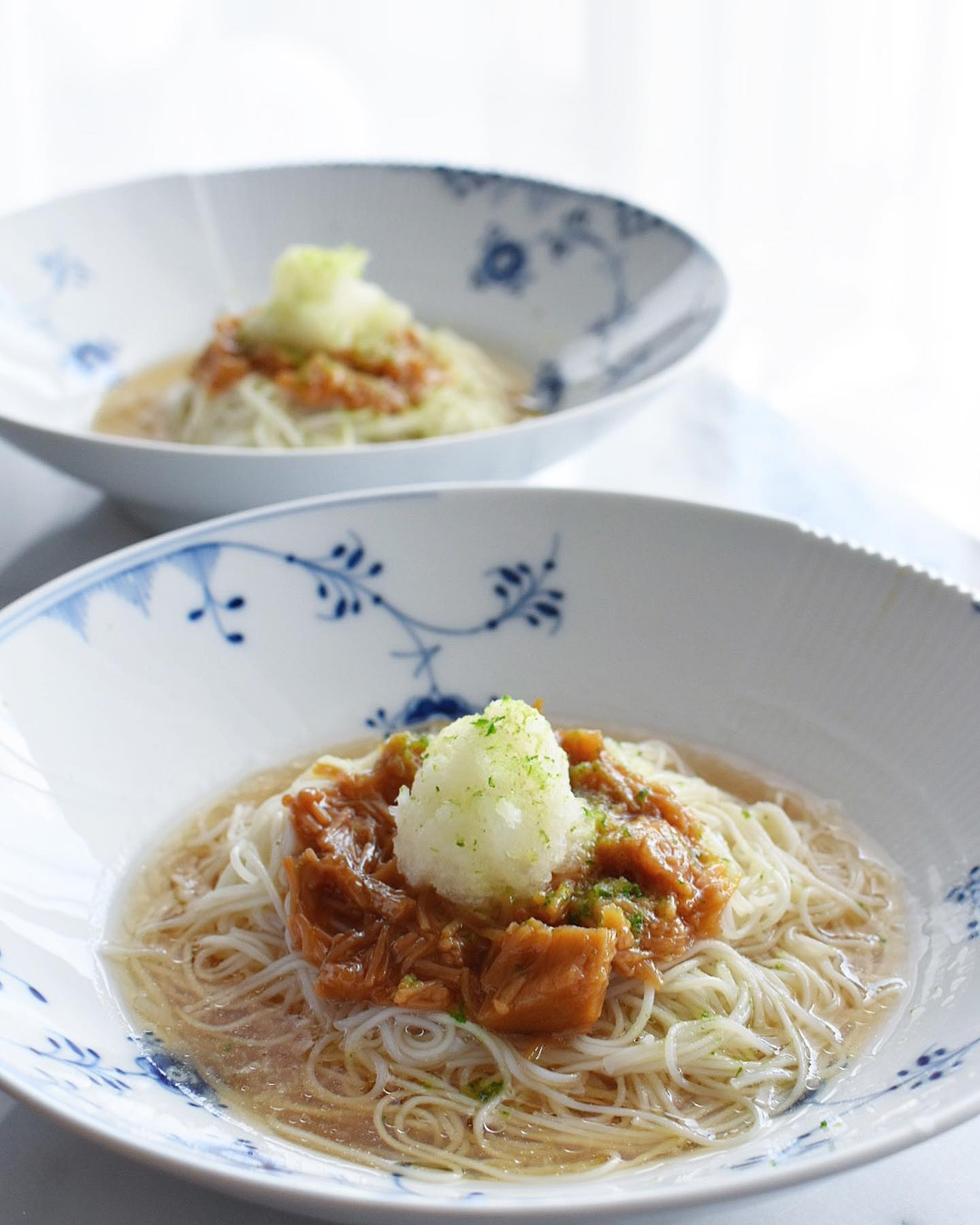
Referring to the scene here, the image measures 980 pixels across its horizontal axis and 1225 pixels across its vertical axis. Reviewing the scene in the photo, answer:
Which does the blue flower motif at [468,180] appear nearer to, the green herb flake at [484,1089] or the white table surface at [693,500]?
the white table surface at [693,500]

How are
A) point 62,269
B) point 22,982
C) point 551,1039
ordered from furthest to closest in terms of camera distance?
point 62,269 < point 551,1039 < point 22,982

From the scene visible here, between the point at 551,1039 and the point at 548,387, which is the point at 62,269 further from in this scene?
the point at 551,1039

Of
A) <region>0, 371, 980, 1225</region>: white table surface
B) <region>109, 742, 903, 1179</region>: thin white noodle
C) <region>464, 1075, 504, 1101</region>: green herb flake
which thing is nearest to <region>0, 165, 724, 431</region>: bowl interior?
<region>0, 371, 980, 1225</region>: white table surface

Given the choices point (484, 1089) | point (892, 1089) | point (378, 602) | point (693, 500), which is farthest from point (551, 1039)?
point (693, 500)

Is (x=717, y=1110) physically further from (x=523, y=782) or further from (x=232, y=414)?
(x=232, y=414)

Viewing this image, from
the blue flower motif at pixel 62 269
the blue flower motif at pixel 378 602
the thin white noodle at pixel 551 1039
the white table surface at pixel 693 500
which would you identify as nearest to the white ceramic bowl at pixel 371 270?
the blue flower motif at pixel 62 269

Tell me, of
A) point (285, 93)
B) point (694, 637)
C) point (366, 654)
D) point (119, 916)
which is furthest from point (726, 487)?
point (285, 93)

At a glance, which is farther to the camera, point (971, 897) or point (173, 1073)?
point (971, 897)
